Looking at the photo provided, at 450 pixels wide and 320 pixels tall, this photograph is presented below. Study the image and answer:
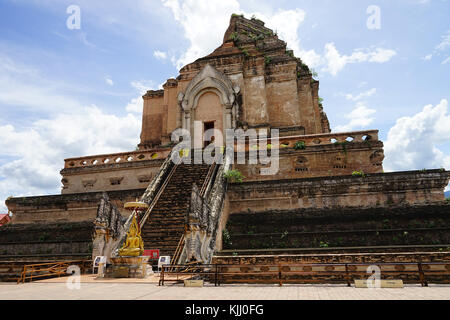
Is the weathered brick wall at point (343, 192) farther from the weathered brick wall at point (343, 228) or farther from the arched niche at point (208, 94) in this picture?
the arched niche at point (208, 94)

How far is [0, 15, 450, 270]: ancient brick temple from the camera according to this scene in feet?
38.1

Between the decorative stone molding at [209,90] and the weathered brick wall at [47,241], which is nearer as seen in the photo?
the weathered brick wall at [47,241]

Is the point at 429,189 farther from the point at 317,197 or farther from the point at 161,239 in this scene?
the point at 161,239

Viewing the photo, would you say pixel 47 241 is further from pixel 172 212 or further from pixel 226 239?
pixel 226 239

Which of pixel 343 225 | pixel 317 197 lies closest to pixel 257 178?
pixel 317 197

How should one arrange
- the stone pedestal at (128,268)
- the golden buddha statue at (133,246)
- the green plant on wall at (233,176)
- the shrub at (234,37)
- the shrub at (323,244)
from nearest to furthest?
the stone pedestal at (128,268) → the golden buddha statue at (133,246) → the shrub at (323,244) → the green plant on wall at (233,176) → the shrub at (234,37)

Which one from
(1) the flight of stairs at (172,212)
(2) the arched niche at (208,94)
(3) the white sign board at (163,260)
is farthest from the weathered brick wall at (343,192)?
(2) the arched niche at (208,94)

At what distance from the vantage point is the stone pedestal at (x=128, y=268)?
32.8 ft

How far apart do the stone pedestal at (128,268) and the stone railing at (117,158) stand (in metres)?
9.75

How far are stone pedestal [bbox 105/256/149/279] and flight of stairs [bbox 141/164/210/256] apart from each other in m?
1.52

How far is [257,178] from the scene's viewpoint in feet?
56.4

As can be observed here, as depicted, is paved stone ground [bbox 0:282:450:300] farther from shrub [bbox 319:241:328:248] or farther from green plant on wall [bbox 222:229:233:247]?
green plant on wall [bbox 222:229:233:247]

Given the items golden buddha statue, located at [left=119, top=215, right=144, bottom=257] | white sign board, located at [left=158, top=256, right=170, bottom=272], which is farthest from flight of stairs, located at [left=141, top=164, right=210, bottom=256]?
golden buddha statue, located at [left=119, top=215, right=144, bottom=257]
